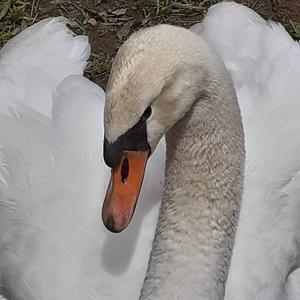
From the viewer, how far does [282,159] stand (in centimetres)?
313

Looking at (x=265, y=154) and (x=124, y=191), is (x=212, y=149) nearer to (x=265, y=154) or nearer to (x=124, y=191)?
(x=124, y=191)

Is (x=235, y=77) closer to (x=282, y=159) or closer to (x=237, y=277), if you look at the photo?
(x=282, y=159)

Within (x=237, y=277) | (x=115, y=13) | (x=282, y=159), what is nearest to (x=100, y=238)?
(x=237, y=277)

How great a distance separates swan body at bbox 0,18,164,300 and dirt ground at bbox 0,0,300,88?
820 millimetres

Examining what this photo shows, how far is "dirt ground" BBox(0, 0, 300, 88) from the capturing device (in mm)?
4234

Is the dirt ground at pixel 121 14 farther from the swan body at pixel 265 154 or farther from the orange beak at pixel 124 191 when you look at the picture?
the orange beak at pixel 124 191

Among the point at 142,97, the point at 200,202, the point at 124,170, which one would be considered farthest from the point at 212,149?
the point at 142,97

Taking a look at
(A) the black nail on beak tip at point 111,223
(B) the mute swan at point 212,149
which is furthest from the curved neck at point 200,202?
(A) the black nail on beak tip at point 111,223

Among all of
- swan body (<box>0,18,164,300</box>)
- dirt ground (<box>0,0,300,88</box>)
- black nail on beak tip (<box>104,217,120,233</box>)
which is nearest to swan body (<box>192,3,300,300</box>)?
swan body (<box>0,18,164,300</box>)

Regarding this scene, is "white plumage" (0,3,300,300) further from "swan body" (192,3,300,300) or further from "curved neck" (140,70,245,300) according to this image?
"curved neck" (140,70,245,300)

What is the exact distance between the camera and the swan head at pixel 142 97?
214cm

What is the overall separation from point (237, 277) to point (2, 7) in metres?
1.85

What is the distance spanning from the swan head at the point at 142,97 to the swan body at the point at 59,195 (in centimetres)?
53

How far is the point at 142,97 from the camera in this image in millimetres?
2145
